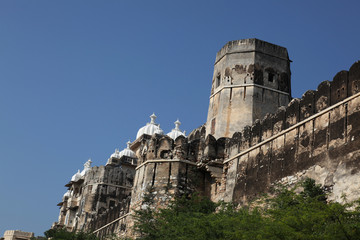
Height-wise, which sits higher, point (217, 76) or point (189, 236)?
point (217, 76)

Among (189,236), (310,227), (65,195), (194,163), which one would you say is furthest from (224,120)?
(65,195)

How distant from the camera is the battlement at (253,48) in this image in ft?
72.0

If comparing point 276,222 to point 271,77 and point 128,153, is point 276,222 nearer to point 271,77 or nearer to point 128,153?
point 271,77

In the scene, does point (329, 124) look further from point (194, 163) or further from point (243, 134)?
point (194, 163)

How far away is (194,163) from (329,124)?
656 centimetres

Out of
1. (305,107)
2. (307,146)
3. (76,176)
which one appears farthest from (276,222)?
(76,176)

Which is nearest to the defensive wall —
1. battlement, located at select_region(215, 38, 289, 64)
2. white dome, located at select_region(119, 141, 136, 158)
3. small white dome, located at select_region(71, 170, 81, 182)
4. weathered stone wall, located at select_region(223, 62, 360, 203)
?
weathered stone wall, located at select_region(223, 62, 360, 203)

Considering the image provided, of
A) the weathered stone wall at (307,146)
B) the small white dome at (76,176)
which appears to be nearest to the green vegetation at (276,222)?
the weathered stone wall at (307,146)

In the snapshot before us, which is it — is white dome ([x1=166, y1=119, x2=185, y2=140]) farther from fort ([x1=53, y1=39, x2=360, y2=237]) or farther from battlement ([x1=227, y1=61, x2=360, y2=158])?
battlement ([x1=227, y1=61, x2=360, y2=158])

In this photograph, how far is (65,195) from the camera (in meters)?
42.6

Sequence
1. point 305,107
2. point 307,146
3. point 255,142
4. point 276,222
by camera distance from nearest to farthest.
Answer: point 276,222 < point 307,146 < point 305,107 < point 255,142

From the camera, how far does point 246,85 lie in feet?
70.0

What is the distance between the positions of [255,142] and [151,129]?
22.3 metres

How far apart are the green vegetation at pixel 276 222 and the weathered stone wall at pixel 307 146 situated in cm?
64
